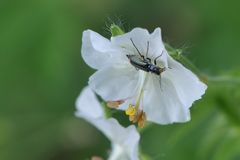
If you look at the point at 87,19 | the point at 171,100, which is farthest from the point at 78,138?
the point at 171,100

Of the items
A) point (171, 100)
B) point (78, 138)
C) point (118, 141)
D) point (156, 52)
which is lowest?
point (78, 138)

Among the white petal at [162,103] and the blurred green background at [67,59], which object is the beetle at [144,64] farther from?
the blurred green background at [67,59]

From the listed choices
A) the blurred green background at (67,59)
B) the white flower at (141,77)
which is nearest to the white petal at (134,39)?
the white flower at (141,77)

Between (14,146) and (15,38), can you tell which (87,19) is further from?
(14,146)

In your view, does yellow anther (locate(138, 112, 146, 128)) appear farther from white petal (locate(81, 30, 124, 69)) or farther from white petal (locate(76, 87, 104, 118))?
white petal (locate(76, 87, 104, 118))

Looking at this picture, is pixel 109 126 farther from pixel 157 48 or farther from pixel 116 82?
pixel 157 48

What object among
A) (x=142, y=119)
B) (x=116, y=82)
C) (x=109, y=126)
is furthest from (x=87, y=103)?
(x=142, y=119)

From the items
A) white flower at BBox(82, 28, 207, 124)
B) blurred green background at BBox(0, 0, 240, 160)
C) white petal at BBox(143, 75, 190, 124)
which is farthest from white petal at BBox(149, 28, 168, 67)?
blurred green background at BBox(0, 0, 240, 160)
